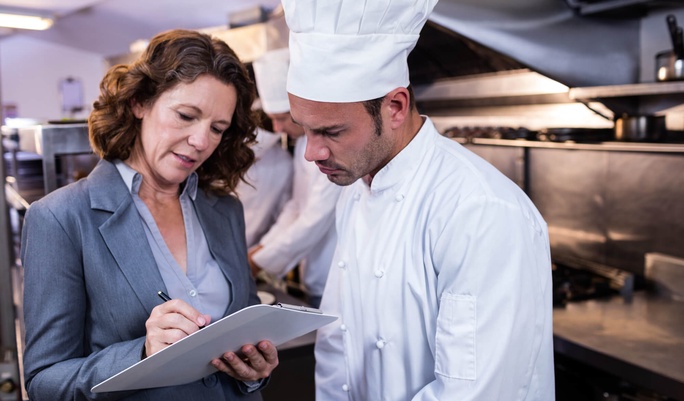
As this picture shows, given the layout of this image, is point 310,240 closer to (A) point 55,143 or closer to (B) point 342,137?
(A) point 55,143

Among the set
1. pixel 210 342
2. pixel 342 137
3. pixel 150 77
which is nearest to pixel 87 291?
pixel 210 342

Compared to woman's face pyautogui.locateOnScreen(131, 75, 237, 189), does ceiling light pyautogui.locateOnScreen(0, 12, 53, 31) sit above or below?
above

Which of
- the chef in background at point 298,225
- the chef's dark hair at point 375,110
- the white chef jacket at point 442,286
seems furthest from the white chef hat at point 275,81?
the chef's dark hair at point 375,110

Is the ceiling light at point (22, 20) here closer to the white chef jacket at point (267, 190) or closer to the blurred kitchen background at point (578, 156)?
the blurred kitchen background at point (578, 156)

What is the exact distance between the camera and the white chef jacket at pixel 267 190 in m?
3.63

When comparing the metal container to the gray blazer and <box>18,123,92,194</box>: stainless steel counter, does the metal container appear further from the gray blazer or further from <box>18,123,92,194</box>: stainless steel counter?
<box>18,123,92,194</box>: stainless steel counter

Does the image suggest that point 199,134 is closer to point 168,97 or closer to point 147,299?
point 168,97

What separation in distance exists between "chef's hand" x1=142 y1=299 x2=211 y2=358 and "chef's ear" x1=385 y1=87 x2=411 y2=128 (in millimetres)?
619

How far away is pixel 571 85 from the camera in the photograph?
2742mm

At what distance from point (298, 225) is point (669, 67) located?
70.9 inches

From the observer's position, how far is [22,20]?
13.9 feet

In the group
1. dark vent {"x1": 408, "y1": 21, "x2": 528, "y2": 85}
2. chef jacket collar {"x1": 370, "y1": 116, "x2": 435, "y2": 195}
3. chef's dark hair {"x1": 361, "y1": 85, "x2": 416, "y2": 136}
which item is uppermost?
dark vent {"x1": 408, "y1": 21, "x2": 528, "y2": 85}

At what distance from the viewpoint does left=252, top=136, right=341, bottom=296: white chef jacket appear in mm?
3016

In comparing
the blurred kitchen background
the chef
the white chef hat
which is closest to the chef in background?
the white chef hat
